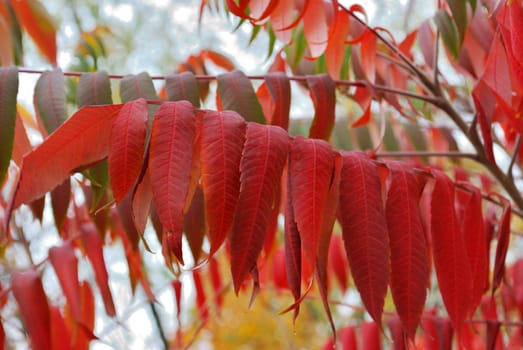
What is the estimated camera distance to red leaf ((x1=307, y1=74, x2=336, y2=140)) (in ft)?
3.22

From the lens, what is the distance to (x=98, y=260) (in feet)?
3.24

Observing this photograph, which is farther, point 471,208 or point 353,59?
point 353,59

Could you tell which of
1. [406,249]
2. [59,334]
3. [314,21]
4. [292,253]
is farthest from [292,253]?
[59,334]

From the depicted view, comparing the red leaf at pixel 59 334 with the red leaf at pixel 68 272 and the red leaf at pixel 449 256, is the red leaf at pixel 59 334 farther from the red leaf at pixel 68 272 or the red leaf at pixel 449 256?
the red leaf at pixel 449 256

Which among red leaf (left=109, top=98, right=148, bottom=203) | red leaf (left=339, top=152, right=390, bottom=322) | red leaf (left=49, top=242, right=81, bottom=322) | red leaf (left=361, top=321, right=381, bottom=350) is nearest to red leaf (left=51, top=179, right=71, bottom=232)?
red leaf (left=49, top=242, right=81, bottom=322)

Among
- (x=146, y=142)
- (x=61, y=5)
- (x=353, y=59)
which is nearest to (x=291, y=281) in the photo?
(x=146, y=142)

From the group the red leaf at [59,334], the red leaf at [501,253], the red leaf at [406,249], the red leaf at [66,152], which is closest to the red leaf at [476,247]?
the red leaf at [501,253]

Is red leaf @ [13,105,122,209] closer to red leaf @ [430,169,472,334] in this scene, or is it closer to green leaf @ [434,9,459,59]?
red leaf @ [430,169,472,334]

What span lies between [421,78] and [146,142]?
50cm

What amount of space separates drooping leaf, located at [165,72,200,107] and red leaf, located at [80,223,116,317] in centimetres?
22

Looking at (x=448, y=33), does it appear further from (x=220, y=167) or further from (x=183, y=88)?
(x=220, y=167)

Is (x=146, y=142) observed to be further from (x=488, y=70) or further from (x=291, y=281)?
(x=488, y=70)

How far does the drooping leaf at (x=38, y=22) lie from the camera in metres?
1.08

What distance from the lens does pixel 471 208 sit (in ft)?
3.00
